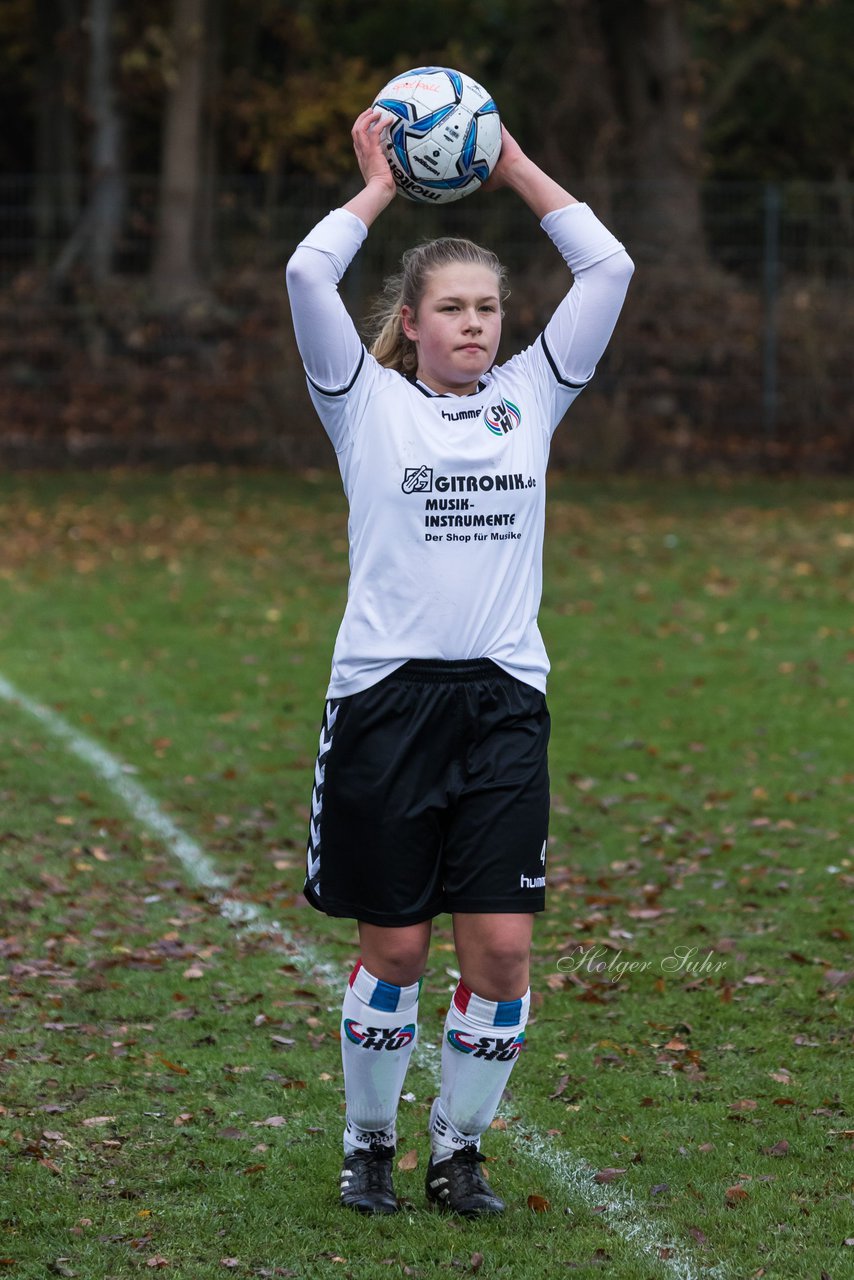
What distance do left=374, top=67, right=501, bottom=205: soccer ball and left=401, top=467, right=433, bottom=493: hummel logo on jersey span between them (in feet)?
2.70

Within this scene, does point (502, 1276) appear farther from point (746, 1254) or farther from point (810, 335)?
Result: point (810, 335)

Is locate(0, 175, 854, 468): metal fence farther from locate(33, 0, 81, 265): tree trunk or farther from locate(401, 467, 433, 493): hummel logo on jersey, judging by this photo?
locate(401, 467, 433, 493): hummel logo on jersey

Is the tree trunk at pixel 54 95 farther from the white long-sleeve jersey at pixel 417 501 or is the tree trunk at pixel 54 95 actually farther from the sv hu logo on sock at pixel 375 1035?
the sv hu logo on sock at pixel 375 1035

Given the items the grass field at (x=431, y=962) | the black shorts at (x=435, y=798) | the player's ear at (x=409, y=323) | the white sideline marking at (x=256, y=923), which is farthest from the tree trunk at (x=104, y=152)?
the black shorts at (x=435, y=798)

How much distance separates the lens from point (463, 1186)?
432 cm

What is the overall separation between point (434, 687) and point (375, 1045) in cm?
88

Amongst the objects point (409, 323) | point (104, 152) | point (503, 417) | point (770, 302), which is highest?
point (104, 152)

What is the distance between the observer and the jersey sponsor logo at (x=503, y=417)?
4.23 meters

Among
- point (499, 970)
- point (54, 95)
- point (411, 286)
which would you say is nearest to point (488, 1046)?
point (499, 970)

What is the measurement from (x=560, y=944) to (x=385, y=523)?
2821 mm

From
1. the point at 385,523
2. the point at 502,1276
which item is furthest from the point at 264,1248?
the point at 385,523

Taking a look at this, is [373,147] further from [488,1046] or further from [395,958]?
[488,1046]

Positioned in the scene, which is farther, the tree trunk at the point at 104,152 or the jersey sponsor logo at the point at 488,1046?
the tree trunk at the point at 104,152

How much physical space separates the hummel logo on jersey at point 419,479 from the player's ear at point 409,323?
39cm
